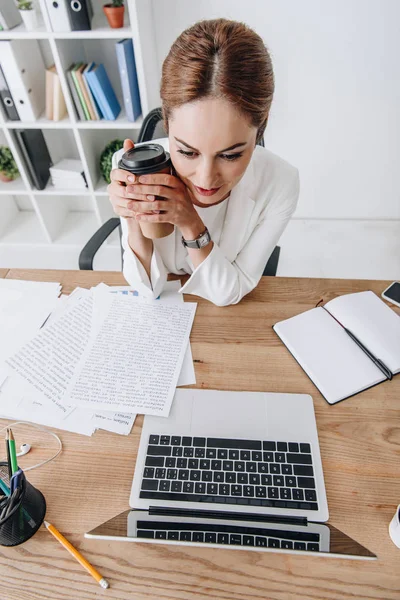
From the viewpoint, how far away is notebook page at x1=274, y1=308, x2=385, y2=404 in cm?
81

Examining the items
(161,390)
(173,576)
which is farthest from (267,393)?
(173,576)

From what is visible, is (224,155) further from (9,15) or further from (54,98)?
(9,15)

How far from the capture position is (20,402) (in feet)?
2.57

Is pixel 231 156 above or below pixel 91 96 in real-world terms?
above

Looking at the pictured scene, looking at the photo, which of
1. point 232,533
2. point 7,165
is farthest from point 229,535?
point 7,165

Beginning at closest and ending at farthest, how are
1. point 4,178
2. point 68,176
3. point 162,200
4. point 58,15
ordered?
1. point 162,200
2. point 58,15
3. point 68,176
4. point 4,178

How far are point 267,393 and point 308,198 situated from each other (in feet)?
6.48

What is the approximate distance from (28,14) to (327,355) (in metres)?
1.83

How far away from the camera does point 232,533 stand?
0.62 metres

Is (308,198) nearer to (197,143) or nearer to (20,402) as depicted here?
(197,143)

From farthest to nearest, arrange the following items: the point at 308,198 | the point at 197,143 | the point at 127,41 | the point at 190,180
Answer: the point at 308,198, the point at 127,41, the point at 190,180, the point at 197,143

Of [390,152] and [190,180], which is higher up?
[190,180]

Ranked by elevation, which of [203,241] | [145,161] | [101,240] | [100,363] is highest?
[145,161]

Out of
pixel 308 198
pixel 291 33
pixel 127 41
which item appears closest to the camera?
pixel 127 41
